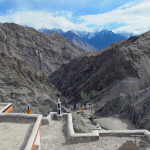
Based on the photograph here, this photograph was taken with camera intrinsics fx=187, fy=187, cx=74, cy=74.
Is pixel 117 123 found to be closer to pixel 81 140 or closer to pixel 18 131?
pixel 81 140

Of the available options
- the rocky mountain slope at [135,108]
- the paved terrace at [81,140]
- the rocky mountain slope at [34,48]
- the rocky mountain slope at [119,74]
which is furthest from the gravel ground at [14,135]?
the rocky mountain slope at [34,48]

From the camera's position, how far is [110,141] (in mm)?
8438

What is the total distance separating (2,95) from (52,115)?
13222mm

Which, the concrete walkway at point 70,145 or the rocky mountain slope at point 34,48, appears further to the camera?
the rocky mountain slope at point 34,48

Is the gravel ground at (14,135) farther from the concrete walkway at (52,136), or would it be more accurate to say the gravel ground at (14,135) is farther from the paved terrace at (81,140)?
the paved terrace at (81,140)

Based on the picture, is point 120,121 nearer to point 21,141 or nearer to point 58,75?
point 21,141

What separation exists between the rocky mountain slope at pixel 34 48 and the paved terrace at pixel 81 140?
228 ft

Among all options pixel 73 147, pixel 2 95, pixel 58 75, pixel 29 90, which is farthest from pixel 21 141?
pixel 58 75

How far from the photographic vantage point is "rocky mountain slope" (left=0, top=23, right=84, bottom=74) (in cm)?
8044

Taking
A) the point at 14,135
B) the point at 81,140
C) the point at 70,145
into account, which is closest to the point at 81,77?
the point at 81,140

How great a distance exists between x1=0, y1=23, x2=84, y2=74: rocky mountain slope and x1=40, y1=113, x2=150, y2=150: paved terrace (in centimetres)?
6963

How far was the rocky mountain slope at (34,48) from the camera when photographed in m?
80.4

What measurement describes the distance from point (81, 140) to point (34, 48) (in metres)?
84.6

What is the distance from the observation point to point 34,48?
89.1 metres
